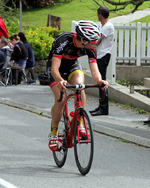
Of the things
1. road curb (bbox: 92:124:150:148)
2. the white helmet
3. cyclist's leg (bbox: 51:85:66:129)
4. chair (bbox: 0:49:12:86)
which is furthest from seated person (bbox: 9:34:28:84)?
the white helmet

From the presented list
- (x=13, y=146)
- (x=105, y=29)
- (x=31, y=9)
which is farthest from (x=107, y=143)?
(x=31, y=9)

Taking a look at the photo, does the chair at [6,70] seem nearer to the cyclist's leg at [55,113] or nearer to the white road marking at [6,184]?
the cyclist's leg at [55,113]

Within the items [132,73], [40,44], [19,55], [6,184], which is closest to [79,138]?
[6,184]

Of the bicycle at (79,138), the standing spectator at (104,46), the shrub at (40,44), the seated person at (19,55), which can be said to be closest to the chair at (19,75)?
the seated person at (19,55)

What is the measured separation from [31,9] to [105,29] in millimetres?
36531

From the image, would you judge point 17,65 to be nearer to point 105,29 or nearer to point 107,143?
point 105,29

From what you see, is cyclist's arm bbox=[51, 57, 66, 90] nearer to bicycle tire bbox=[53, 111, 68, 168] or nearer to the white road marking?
bicycle tire bbox=[53, 111, 68, 168]

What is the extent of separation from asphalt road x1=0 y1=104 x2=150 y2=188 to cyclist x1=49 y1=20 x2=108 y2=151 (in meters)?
0.49

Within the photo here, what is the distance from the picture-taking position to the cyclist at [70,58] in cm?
652

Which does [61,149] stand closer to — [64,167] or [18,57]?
[64,167]

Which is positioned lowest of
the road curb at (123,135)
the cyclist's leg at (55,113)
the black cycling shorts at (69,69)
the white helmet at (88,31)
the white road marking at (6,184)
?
the white road marking at (6,184)

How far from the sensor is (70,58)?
23.1 feet

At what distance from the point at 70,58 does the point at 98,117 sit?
4328mm

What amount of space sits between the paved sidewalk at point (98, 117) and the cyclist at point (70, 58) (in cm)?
225
